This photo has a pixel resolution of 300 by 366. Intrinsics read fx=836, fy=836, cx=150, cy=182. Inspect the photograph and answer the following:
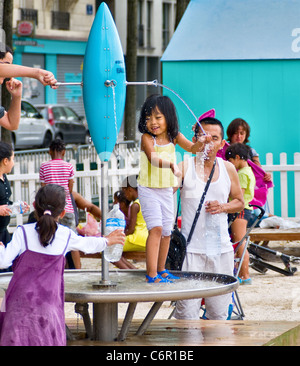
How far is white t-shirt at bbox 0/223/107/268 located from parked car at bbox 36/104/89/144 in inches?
1027

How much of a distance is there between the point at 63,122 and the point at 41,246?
26.6 m

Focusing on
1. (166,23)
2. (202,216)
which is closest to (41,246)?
(202,216)

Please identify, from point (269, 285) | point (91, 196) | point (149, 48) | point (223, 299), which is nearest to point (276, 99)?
point (91, 196)

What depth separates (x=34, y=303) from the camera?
14.2 feet

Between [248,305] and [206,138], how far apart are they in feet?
9.62

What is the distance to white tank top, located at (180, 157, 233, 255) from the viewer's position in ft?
18.9

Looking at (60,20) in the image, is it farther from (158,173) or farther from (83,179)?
(158,173)

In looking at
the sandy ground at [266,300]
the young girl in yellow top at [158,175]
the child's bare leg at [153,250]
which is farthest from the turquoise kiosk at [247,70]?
the child's bare leg at [153,250]

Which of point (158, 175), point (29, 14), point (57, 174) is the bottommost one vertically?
point (158, 175)

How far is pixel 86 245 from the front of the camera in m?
4.49

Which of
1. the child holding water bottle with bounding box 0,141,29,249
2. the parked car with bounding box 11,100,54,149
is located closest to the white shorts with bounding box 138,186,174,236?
the child holding water bottle with bounding box 0,141,29,249

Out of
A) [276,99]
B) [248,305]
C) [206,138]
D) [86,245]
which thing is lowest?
[248,305]

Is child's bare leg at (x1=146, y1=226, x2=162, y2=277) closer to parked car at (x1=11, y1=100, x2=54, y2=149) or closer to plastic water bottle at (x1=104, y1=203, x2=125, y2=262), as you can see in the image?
plastic water bottle at (x1=104, y1=203, x2=125, y2=262)
